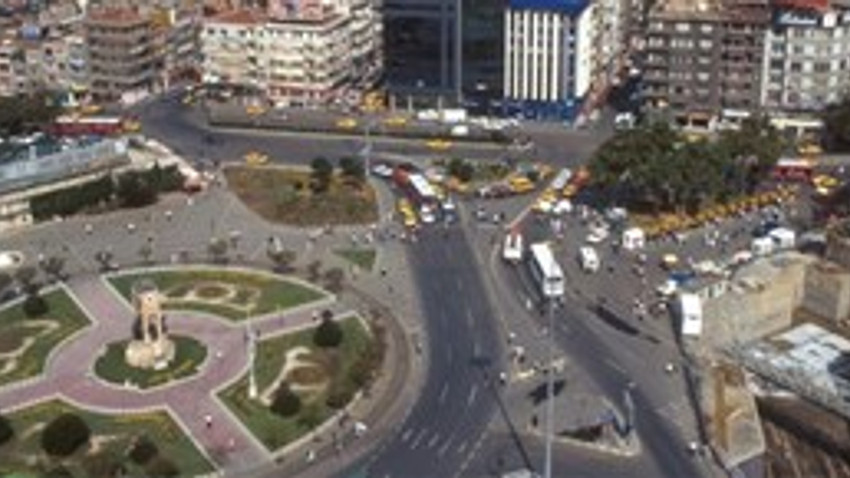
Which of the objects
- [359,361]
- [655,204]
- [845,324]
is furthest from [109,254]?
[845,324]

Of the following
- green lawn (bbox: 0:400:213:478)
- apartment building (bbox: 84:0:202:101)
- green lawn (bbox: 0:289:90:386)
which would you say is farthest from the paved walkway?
apartment building (bbox: 84:0:202:101)

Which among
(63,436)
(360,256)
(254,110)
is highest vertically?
(254,110)

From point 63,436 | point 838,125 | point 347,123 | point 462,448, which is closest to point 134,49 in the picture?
point 347,123

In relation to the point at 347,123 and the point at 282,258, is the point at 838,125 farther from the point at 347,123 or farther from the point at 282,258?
the point at 282,258

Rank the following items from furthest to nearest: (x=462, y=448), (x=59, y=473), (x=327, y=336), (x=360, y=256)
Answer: (x=360, y=256) → (x=327, y=336) → (x=462, y=448) → (x=59, y=473)

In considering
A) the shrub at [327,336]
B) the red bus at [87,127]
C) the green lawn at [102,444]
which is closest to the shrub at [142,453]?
the green lawn at [102,444]

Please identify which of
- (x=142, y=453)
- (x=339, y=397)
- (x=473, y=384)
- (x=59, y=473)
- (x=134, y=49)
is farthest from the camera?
(x=134, y=49)
